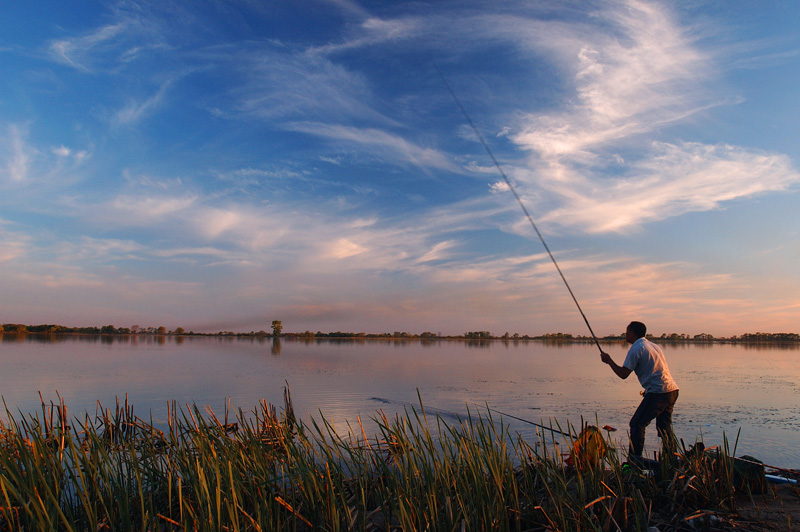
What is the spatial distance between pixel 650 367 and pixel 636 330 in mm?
646

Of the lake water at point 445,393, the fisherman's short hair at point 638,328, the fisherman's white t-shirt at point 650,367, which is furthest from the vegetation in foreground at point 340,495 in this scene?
the lake water at point 445,393

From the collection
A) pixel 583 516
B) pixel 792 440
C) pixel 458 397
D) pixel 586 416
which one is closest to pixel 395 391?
pixel 458 397

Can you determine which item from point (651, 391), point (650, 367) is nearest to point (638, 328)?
point (650, 367)

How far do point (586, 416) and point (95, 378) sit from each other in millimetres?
17667

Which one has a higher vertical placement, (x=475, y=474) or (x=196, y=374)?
(x=475, y=474)

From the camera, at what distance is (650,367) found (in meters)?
6.02

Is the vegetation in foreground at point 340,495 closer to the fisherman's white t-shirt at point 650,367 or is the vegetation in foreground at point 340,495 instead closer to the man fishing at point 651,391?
the man fishing at point 651,391

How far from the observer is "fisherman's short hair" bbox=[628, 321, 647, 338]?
Result: 649cm

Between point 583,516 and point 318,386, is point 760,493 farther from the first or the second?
point 318,386

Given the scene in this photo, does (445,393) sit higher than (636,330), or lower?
lower

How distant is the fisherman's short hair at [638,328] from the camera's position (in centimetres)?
649

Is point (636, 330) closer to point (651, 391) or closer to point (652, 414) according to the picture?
point (651, 391)

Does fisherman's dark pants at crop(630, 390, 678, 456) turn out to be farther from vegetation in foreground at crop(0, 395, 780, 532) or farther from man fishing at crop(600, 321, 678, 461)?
vegetation in foreground at crop(0, 395, 780, 532)

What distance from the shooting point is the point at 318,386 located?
672 inches
